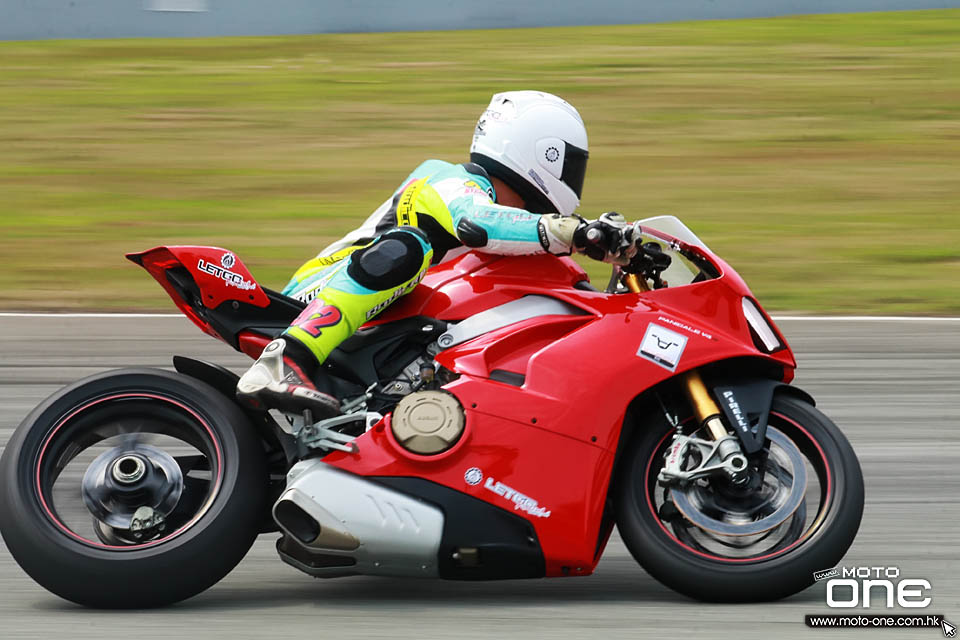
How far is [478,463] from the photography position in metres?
4.25

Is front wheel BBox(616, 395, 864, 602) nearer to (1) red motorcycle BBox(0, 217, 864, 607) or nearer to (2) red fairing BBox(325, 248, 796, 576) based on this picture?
(1) red motorcycle BBox(0, 217, 864, 607)

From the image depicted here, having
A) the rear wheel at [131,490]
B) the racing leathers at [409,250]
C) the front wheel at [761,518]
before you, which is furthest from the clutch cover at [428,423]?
the front wheel at [761,518]

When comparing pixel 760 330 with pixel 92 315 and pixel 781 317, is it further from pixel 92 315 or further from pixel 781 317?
pixel 92 315

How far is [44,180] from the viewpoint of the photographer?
44.5ft

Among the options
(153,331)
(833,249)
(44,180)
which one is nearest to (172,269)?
(153,331)

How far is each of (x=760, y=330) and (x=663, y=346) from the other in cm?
35

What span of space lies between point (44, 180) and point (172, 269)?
972cm

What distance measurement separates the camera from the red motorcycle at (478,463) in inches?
165

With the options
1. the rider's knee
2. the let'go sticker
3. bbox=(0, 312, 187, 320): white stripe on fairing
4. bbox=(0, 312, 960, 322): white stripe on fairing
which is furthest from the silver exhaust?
bbox=(0, 312, 187, 320): white stripe on fairing

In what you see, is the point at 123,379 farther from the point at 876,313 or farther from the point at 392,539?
the point at 876,313

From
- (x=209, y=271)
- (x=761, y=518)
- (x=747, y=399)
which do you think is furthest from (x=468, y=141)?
(x=761, y=518)

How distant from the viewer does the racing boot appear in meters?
4.18

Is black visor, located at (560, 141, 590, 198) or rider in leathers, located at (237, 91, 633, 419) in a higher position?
black visor, located at (560, 141, 590, 198)

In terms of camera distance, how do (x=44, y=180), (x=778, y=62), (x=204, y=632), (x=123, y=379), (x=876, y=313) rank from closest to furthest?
(x=204, y=632) < (x=123, y=379) < (x=876, y=313) < (x=44, y=180) < (x=778, y=62)
